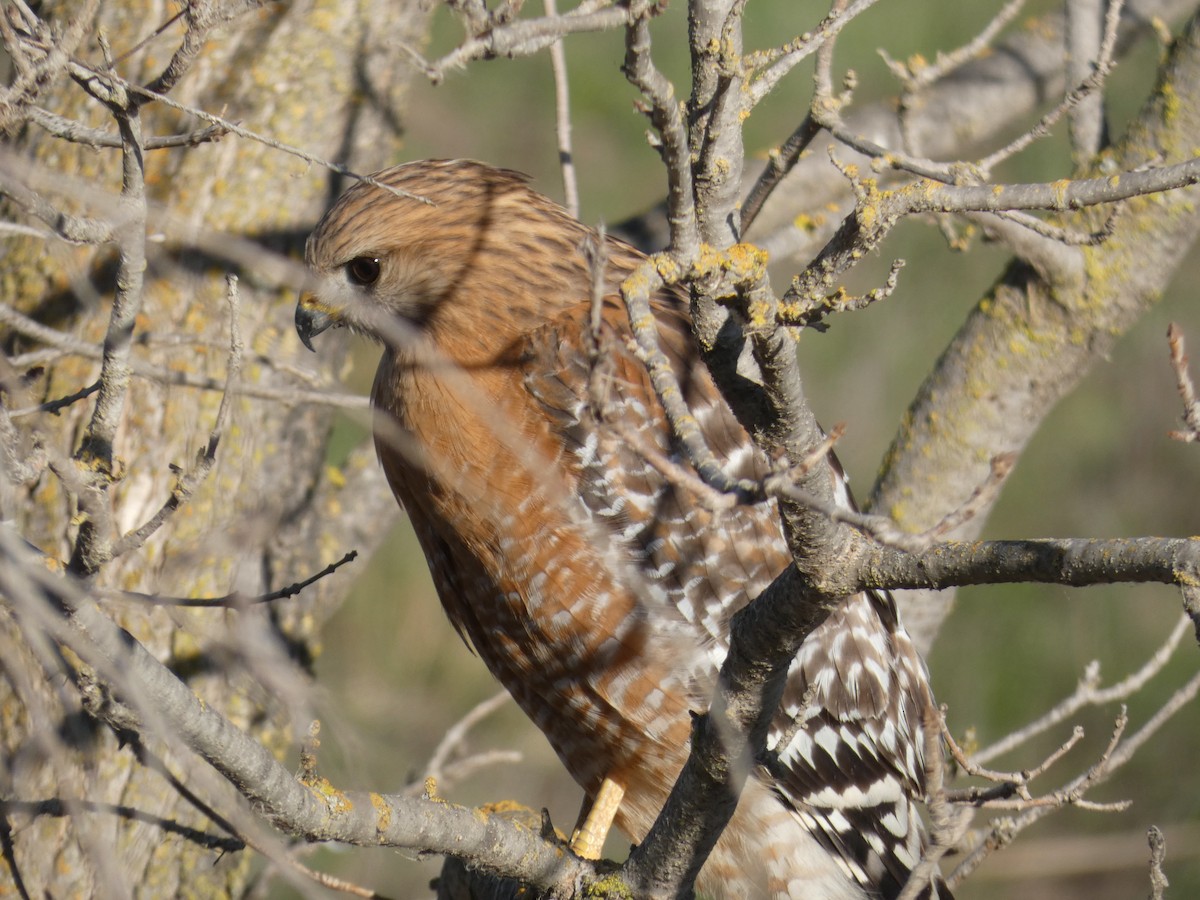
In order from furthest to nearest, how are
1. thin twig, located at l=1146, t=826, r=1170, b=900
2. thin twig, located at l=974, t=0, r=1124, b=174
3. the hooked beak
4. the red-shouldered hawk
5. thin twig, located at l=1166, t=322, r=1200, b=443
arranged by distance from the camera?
the hooked beak → the red-shouldered hawk → thin twig, located at l=974, t=0, r=1124, b=174 → thin twig, located at l=1146, t=826, r=1170, b=900 → thin twig, located at l=1166, t=322, r=1200, b=443

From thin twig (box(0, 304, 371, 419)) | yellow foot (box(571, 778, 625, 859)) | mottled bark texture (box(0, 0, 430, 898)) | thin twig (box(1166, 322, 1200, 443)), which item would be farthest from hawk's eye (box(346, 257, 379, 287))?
thin twig (box(1166, 322, 1200, 443))

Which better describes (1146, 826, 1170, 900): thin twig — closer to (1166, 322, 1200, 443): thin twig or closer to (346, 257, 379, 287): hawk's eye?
(1166, 322, 1200, 443): thin twig

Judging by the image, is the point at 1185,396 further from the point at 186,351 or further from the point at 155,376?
the point at 186,351

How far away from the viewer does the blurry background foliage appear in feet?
22.4

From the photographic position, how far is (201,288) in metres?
3.49

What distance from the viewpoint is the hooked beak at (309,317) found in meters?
3.46

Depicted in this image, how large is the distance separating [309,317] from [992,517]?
5.69 m

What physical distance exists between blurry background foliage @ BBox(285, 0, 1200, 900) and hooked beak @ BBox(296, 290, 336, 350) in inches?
117

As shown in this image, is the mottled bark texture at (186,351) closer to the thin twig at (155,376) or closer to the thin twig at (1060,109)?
the thin twig at (155,376)

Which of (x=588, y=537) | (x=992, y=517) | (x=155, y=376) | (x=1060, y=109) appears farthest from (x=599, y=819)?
(x=992, y=517)

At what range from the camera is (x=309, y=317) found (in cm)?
346

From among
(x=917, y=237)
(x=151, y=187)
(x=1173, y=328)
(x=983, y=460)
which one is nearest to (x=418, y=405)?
(x=151, y=187)

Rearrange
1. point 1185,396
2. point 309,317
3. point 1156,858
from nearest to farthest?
point 1185,396
point 1156,858
point 309,317

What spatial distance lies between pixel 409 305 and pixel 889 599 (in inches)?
60.3
